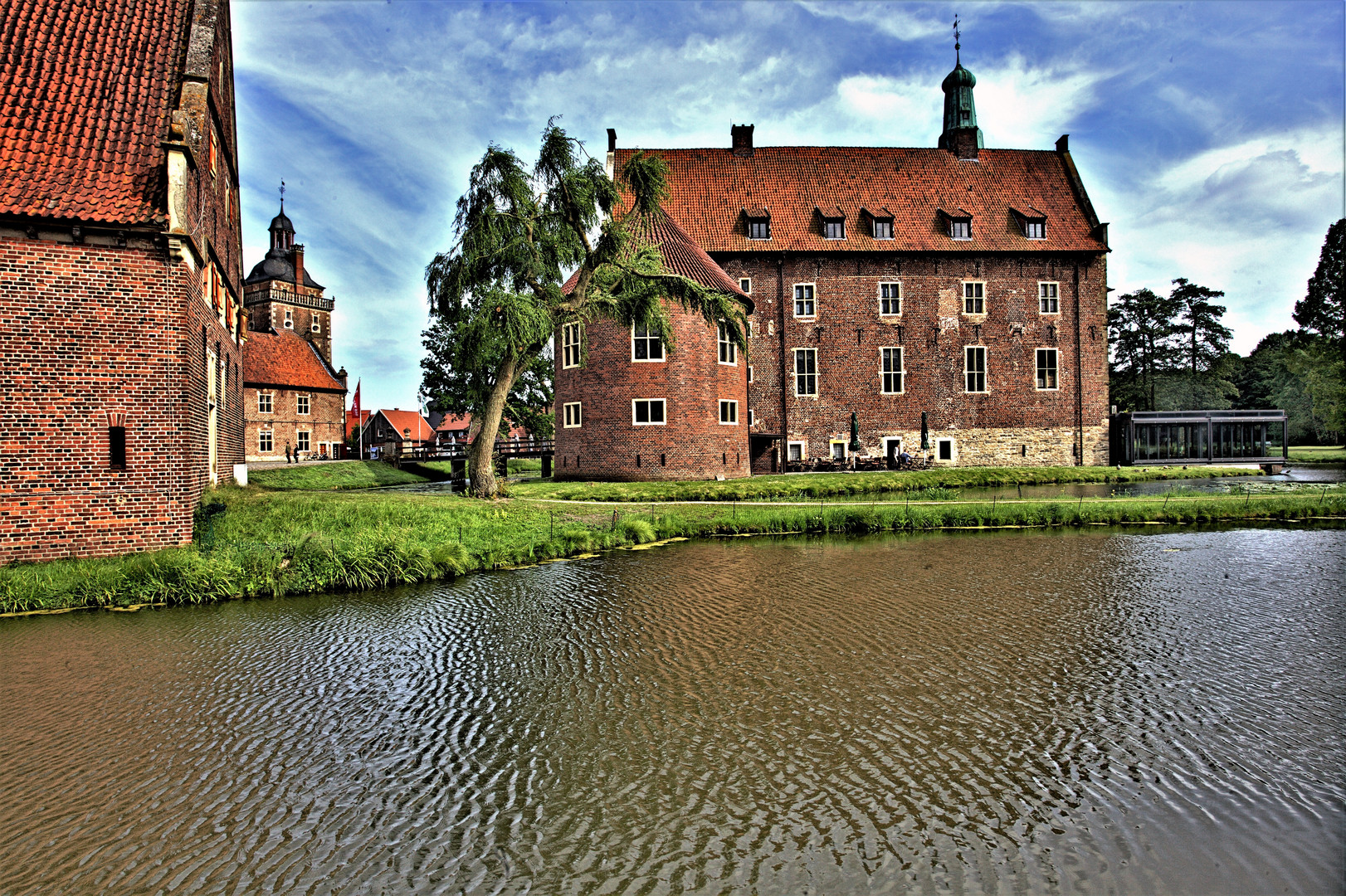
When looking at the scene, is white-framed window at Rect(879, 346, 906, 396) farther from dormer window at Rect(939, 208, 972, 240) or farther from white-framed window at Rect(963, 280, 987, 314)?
dormer window at Rect(939, 208, 972, 240)

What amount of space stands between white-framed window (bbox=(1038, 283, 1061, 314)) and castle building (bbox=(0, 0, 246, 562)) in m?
35.1

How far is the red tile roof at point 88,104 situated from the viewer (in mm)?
11547

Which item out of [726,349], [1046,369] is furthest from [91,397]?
[1046,369]

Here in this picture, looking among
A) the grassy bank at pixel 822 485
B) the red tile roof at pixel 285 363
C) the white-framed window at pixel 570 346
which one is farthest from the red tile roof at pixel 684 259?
the red tile roof at pixel 285 363

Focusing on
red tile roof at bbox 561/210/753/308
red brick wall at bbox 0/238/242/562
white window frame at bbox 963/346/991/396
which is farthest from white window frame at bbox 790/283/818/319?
red brick wall at bbox 0/238/242/562

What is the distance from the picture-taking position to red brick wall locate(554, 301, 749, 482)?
28.1m

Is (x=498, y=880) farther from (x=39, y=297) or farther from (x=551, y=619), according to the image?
(x=39, y=297)

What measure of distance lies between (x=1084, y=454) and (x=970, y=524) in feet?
78.6

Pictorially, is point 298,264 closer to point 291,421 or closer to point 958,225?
point 291,421

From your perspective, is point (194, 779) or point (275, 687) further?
point (275, 687)

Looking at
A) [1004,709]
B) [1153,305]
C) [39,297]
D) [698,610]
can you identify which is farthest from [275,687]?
[1153,305]

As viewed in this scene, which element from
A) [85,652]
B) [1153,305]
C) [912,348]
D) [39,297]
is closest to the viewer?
[85,652]

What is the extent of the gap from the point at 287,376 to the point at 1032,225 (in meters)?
50.3

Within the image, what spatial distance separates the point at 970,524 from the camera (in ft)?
55.9
